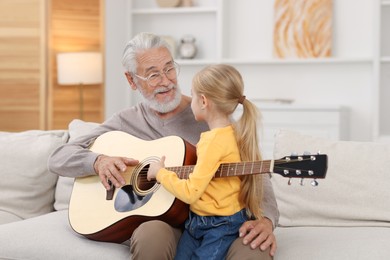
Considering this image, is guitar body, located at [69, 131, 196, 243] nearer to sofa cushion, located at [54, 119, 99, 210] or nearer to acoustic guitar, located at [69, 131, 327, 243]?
acoustic guitar, located at [69, 131, 327, 243]

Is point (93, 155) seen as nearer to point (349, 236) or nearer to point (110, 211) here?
point (110, 211)

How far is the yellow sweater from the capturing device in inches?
86.6

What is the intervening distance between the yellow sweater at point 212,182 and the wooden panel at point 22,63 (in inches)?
135

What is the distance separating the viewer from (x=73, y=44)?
5.60 meters

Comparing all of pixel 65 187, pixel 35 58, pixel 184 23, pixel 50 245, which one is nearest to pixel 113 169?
pixel 50 245

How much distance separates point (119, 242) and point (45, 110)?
321 centimetres

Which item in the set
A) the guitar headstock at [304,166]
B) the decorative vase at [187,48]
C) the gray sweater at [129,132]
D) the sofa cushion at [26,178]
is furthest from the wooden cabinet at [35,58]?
the guitar headstock at [304,166]

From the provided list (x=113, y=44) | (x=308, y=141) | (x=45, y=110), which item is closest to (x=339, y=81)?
(x=113, y=44)

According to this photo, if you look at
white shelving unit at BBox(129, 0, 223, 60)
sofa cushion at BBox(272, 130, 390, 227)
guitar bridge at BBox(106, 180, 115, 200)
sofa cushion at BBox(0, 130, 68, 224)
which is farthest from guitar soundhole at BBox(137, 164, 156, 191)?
white shelving unit at BBox(129, 0, 223, 60)

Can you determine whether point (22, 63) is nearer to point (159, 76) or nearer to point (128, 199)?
point (159, 76)

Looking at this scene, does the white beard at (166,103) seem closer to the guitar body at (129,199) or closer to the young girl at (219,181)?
the guitar body at (129,199)

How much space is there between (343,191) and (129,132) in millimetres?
826

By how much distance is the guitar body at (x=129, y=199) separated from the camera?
2352 millimetres

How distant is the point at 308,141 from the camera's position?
282 cm
